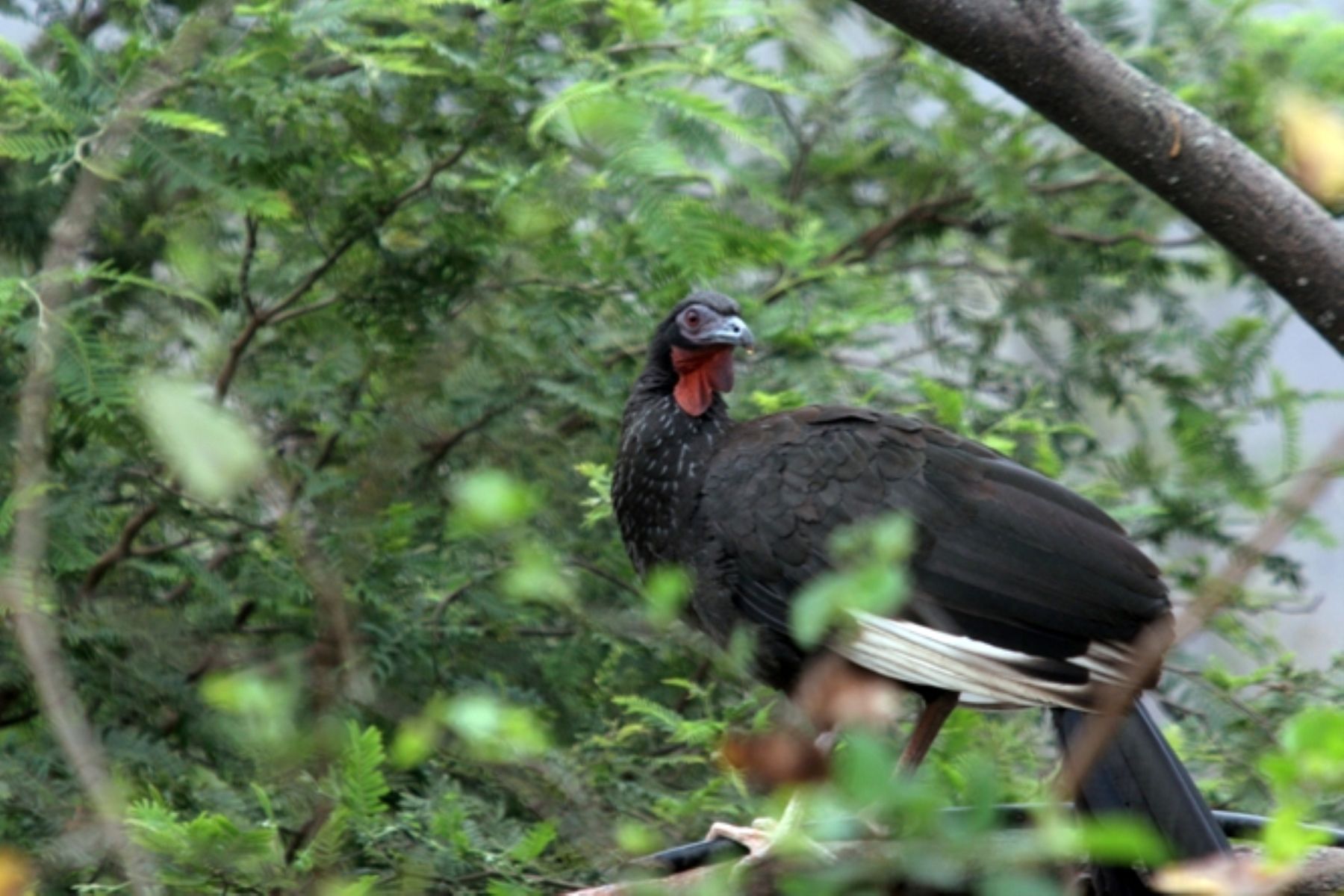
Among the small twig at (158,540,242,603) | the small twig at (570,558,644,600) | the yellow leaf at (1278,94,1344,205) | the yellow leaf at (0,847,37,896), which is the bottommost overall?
the yellow leaf at (0,847,37,896)

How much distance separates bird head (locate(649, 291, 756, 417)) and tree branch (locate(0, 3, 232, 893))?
3.36 ft

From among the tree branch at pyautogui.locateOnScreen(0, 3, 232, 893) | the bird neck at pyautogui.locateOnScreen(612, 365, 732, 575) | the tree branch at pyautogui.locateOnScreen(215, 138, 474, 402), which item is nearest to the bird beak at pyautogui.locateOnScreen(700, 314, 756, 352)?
the bird neck at pyautogui.locateOnScreen(612, 365, 732, 575)

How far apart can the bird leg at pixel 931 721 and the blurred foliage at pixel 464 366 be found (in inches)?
6.4

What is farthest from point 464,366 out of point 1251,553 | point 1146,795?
point 1251,553

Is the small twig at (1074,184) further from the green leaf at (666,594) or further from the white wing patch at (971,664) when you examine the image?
the green leaf at (666,594)

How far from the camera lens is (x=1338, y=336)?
9.84 ft

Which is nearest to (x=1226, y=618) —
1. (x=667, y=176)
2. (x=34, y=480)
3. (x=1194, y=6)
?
(x=667, y=176)

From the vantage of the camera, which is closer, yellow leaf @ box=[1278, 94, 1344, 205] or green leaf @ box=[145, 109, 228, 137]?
yellow leaf @ box=[1278, 94, 1344, 205]

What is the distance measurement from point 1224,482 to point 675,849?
223 centimetres

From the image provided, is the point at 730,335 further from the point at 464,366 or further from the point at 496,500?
the point at 496,500

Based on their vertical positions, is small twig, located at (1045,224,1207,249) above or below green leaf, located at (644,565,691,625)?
above

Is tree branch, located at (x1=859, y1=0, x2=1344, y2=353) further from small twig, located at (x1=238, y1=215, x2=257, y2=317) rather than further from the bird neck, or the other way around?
small twig, located at (x1=238, y1=215, x2=257, y2=317)

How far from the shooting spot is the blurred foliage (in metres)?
2.86

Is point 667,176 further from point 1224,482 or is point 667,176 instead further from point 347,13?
point 1224,482
